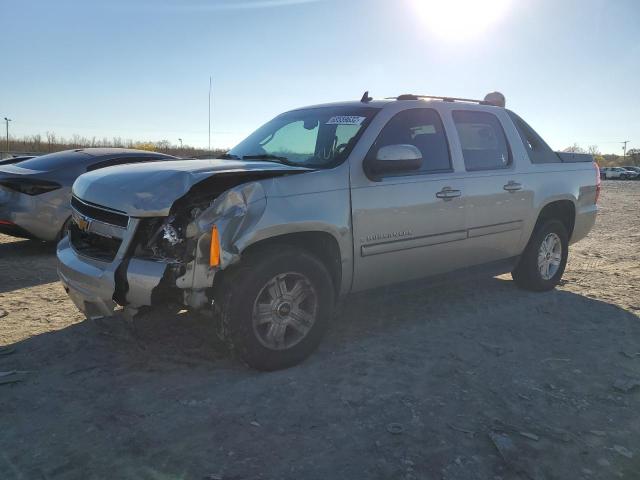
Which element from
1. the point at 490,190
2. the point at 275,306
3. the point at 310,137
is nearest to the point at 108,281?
the point at 275,306

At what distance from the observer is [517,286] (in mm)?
6066

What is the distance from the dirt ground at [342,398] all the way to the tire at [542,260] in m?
0.67

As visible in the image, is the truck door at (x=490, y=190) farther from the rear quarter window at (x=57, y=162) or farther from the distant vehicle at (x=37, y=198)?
the rear quarter window at (x=57, y=162)

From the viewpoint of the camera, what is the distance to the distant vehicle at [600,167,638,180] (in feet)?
175

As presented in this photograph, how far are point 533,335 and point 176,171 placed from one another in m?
3.17

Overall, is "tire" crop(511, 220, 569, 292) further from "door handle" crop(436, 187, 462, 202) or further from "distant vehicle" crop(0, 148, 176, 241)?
"distant vehicle" crop(0, 148, 176, 241)

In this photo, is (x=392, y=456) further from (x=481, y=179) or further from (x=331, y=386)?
(x=481, y=179)

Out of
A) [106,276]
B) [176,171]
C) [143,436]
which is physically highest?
[176,171]

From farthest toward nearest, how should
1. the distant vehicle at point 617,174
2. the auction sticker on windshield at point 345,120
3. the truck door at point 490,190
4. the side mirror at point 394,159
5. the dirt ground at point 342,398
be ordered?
1. the distant vehicle at point 617,174
2. the truck door at point 490,190
3. the auction sticker on windshield at point 345,120
4. the side mirror at point 394,159
5. the dirt ground at point 342,398

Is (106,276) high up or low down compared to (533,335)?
up

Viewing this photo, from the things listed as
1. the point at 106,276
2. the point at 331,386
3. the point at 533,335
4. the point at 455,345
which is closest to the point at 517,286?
the point at 533,335

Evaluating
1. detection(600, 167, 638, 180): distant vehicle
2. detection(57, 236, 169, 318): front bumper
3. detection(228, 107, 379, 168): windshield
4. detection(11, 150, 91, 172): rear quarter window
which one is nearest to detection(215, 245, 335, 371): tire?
detection(57, 236, 169, 318): front bumper

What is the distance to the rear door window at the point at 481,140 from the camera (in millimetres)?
4852

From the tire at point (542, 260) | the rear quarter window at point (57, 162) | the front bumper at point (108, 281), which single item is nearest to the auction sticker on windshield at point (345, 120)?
the front bumper at point (108, 281)
